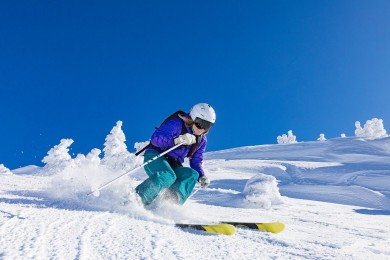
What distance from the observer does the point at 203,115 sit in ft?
18.3

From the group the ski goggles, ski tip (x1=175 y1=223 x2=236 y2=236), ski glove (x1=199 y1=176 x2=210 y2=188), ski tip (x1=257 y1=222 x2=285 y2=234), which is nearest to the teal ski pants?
ski glove (x1=199 y1=176 x2=210 y2=188)

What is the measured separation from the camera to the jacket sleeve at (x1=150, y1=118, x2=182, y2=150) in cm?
564

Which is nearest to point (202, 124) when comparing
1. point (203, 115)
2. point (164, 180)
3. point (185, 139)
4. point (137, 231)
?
point (203, 115)

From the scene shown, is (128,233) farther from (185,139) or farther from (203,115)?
(203,115)

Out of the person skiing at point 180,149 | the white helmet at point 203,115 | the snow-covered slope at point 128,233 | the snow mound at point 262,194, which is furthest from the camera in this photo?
the snow mound at point 262,194

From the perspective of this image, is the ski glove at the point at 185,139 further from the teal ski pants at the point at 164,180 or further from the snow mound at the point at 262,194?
the snow mound at the point at 262,194

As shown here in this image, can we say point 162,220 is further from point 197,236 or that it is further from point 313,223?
point 313,223

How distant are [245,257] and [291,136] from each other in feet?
224

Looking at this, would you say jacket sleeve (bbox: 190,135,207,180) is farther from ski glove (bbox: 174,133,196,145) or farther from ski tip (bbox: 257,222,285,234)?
ski tip (bbox: 257,222,285,234)

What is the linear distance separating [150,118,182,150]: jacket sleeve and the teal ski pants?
18 centimetres

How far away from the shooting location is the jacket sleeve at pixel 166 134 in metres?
5.64

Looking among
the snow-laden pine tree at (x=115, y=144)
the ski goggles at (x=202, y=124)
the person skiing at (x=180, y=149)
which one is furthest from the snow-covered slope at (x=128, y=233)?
the snow-laden pine tree at (x=115, y=144)

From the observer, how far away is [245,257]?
8.68 ft

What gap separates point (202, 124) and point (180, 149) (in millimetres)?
604
